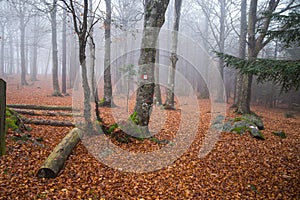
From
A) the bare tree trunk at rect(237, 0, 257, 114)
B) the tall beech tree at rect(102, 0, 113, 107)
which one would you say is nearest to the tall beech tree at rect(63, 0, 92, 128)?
the tall beech tree at rect(102, 0, 113, 107)

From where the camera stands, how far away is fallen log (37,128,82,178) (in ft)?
11.3

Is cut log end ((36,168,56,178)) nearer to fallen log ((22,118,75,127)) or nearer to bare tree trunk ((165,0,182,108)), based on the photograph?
fallen log ((22,118,75,127))

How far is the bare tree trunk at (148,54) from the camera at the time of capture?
5.45m

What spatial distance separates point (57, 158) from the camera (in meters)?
3.76

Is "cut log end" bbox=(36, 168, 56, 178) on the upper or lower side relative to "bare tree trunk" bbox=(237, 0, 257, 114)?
lower

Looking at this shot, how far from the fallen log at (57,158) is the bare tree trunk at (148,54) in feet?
6.40

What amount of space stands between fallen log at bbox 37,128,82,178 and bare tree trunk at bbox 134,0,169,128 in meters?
1.95

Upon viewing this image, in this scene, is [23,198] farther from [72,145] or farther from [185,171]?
[185,171]

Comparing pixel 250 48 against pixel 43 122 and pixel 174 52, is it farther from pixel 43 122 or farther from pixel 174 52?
pixel 43 122

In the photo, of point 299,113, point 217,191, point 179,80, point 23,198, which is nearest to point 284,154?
point 217,191

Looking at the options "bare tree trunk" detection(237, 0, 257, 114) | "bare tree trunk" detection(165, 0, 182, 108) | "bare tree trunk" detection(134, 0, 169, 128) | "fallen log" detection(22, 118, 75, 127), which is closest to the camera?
"bare tree trunk" detection(134, 0, 169, 128)

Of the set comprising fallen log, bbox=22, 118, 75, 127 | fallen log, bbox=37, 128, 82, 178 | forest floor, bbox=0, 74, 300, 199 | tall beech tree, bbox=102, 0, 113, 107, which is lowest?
forest floor, bbox=0, 74, 300, 199

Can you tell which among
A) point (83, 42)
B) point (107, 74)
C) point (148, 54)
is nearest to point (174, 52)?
point (107, 74)

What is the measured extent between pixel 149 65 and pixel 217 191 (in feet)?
12.0
